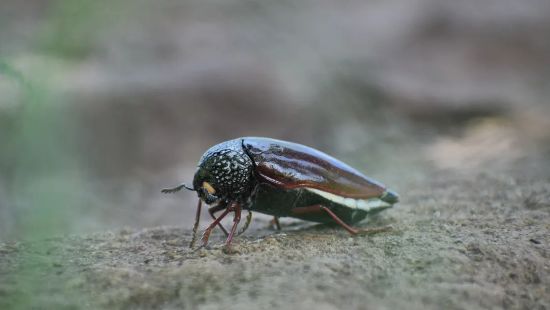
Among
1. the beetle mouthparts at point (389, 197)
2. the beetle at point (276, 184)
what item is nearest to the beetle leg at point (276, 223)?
the beetle at point (276, 184)

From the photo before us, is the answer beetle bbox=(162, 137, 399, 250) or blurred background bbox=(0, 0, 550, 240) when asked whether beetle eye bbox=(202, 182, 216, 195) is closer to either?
beetle bbox=(162, 137, 399, 250)

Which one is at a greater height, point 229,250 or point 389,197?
point 389,197

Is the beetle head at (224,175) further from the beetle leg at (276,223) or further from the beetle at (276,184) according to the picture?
the beetle leg at (276,223)

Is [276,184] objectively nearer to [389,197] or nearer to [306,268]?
[306,268]

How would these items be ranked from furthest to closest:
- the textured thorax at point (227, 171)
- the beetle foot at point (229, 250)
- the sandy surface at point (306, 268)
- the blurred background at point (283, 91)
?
the blurred background at point (283, 91) < the textured thorax at point (227, 171) < the beetle foot at point (229, 250) < the sandy surface at point (306, 268)

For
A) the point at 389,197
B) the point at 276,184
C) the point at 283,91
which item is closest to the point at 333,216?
the point at 276,184

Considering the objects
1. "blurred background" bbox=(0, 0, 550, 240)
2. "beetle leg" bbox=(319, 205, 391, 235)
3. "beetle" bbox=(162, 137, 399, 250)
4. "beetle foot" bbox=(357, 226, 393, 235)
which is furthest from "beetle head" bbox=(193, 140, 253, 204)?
"blurred background" bbox=(0, 0, 550, 240)
